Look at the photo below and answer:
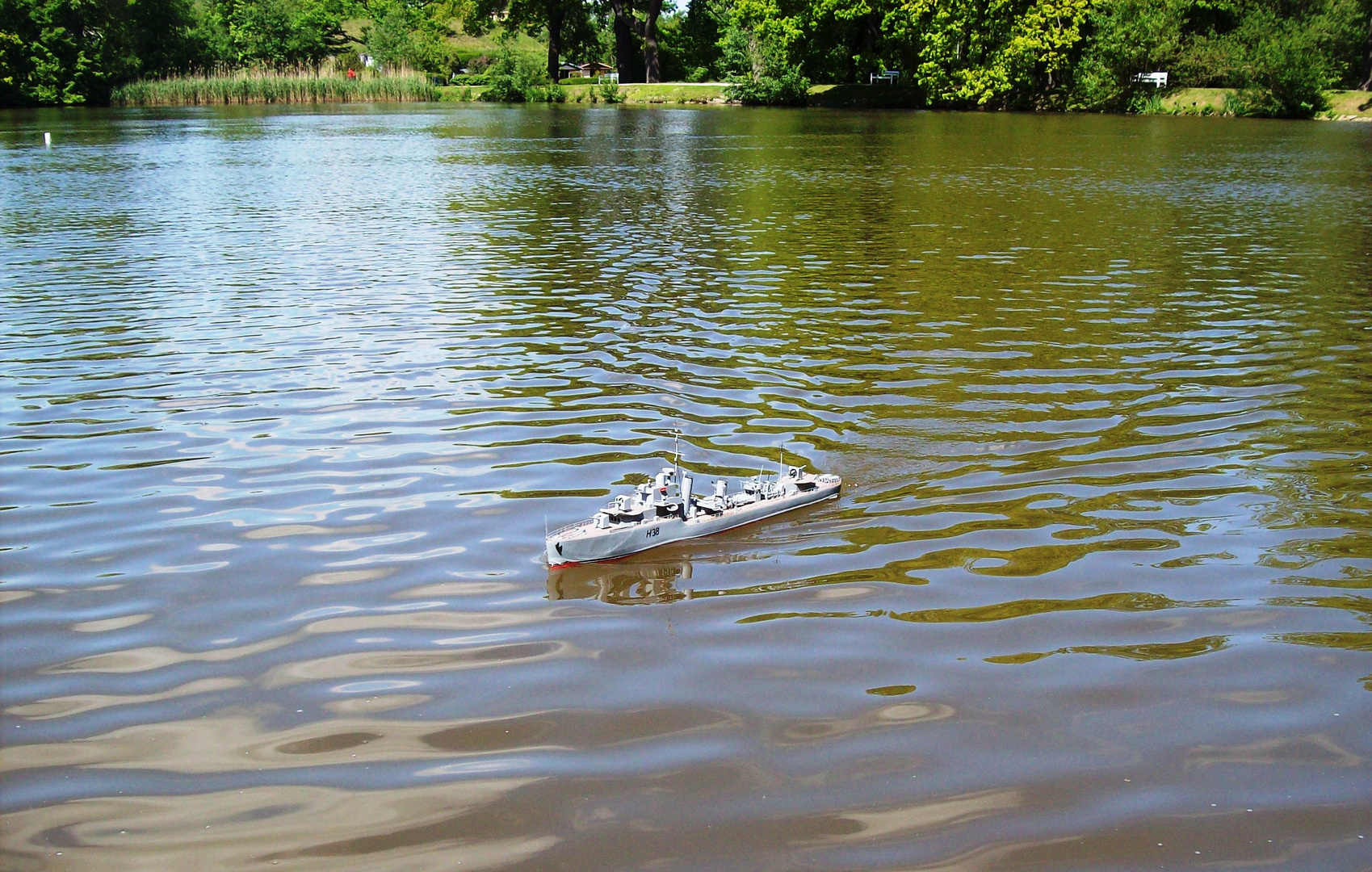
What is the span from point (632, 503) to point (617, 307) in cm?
1043

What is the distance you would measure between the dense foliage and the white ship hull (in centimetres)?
7405

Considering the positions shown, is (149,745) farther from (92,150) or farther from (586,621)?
(92,150)

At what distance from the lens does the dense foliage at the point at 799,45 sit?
73.9 metres

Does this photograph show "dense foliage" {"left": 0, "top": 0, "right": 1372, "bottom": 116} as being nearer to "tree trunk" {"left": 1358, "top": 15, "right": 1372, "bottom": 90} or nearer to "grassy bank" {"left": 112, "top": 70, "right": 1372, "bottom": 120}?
"tree trunk" {"left": 1358, "top": 15, "right": 1372, "bottom": 90}

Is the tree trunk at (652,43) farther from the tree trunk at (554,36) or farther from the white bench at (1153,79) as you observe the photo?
the white bench at (1153,79)

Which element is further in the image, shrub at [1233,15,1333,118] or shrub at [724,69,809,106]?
shrub at [724,69,809,106]

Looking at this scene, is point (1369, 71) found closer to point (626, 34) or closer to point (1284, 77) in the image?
point (1284, 77)

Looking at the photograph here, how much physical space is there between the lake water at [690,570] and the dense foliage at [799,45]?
2350 inches

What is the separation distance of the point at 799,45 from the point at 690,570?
313 feet

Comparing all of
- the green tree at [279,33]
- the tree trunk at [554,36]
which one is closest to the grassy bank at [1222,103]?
the tree trunk at [554,36]

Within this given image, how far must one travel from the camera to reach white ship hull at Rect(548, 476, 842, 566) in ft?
31.5

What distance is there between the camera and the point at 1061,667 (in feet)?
25.9

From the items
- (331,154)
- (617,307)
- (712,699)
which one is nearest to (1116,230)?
(617,307)

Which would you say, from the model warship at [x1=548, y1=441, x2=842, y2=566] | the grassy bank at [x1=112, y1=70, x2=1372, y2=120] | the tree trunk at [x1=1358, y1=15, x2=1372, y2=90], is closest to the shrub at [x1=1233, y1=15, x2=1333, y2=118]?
the tree trunk at [x1=1358, y1=15, x2=1372, y2=90]
